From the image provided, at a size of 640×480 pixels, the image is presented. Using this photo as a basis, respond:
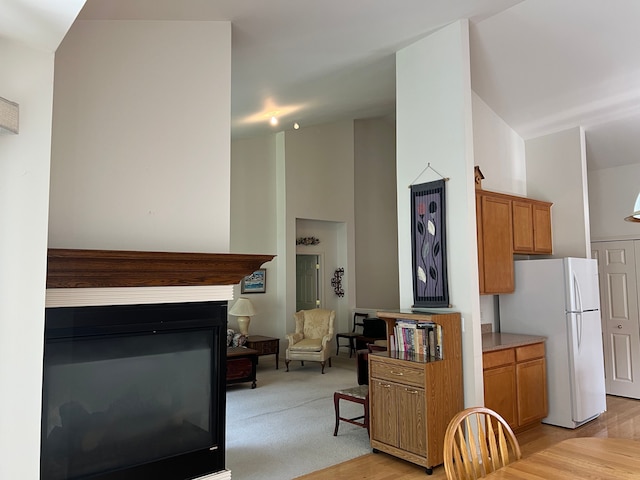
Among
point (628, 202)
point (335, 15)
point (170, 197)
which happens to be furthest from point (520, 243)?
point (170, 197)

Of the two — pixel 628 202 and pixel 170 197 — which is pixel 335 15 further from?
pixel 628 202

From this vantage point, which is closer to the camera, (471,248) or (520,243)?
(471,248)

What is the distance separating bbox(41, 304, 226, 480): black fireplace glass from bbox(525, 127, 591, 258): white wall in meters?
4.22

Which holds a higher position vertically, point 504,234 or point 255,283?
point 504,234

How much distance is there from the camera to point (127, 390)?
2.45 meters

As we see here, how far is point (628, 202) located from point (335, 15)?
14.6 feet

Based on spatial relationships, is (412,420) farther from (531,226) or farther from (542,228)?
(542,228)

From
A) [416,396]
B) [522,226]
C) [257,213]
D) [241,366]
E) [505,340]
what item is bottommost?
[241,366]

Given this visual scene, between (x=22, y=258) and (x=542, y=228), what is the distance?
4.96m

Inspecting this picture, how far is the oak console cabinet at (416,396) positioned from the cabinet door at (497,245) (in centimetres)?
89

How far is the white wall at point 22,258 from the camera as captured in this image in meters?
1.74

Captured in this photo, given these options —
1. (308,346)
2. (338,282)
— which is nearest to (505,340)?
(308,346)

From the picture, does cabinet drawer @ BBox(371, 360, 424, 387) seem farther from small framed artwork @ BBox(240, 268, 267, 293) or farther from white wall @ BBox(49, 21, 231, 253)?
small framed artwork @ BBox(240, 268, 267, 293)

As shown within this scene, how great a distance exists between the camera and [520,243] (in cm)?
488
